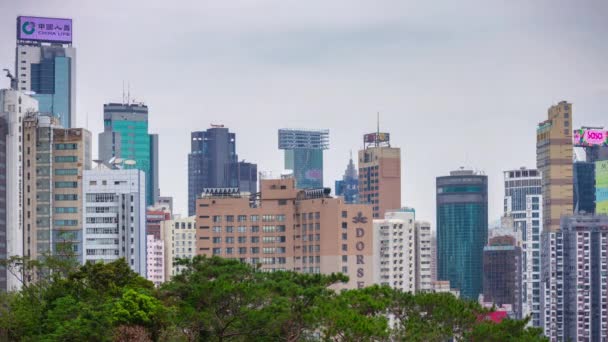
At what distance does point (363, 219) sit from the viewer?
159750 mm

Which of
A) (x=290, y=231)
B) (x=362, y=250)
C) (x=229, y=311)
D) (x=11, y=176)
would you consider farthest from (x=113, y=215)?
(x=229, y=311)

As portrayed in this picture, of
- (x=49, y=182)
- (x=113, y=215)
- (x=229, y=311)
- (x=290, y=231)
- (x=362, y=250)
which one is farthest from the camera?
(x=290, y=231)

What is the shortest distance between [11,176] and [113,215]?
48.6 feet

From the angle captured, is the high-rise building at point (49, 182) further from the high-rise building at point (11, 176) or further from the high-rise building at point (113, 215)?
the high-rise building at point (113, 215)

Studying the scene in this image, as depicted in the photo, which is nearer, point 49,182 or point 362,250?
point 49,182

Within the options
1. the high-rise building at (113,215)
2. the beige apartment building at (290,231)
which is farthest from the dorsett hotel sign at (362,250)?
the high-rise building at (113,215)

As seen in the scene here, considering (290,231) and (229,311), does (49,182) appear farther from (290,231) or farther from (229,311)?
(229,311)

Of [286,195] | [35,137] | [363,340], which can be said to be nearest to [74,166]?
[35,137]

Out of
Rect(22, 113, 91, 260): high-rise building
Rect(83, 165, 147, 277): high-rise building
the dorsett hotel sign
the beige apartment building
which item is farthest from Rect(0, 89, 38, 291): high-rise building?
the dorsett hotel sign

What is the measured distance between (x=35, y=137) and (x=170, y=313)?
Result: 8775cm

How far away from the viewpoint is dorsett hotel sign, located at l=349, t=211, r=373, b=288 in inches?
6275

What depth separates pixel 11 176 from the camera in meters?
141

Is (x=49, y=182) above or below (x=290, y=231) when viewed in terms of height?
above

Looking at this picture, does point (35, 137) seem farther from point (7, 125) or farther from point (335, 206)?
point (335, 206)
